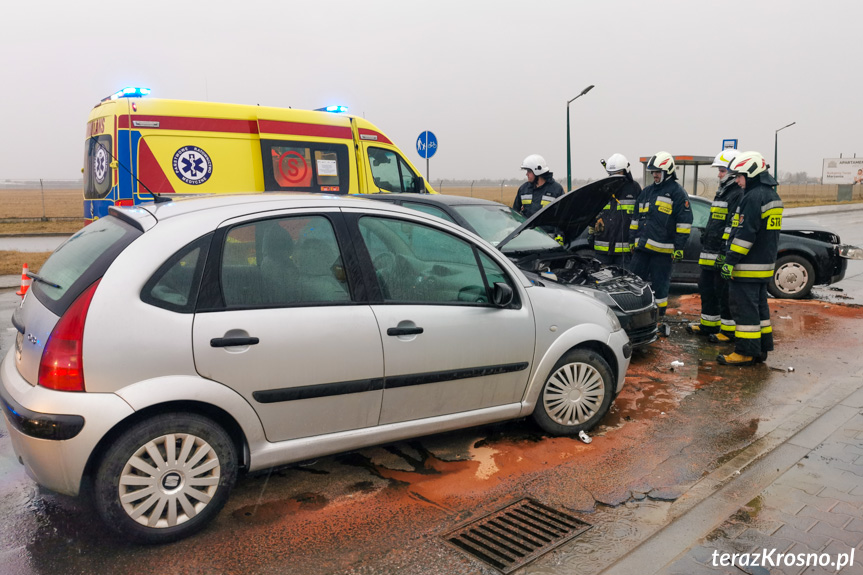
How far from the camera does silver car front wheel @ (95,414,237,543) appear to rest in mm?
2855

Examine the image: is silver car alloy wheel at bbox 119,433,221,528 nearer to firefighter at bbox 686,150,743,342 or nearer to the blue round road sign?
firefighter at bbox 686,150,743,342

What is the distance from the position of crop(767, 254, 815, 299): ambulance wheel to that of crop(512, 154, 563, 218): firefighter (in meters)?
3.71

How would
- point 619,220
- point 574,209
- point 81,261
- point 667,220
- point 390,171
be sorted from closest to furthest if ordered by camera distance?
point 81,261
point 574,209
point 667,220
point 619,220
point 390,171

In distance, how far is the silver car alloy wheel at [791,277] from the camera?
9734mm

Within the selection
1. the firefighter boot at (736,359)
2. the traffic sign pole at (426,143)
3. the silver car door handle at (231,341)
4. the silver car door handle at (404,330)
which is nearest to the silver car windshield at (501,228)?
the firefighter boot at (736,359)

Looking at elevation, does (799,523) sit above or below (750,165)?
below

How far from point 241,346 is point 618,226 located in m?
6.49

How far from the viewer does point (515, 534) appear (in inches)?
126

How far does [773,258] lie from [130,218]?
5.56 meters

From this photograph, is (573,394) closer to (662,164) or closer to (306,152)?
(662,164)

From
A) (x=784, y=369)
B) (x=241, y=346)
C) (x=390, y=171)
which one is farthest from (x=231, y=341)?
(x=390, y=171)

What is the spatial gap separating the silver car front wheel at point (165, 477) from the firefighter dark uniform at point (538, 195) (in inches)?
248

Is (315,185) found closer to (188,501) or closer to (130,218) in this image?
(130,218)

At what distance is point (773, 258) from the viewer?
6.21 metres
